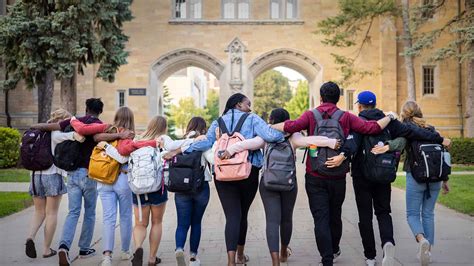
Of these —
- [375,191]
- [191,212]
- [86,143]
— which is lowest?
[191,212]

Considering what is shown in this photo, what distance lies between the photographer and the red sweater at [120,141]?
22.0 feet

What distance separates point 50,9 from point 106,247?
1594 centimetres

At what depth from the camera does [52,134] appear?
7320mm

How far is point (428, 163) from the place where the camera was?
6773 mm

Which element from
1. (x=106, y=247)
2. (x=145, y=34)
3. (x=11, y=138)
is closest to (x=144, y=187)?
(x=106, y=247)

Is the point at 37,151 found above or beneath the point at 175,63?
beneath

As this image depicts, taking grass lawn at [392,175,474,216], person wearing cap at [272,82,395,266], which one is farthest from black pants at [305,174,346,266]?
grass lawn at [392,175,474,216]

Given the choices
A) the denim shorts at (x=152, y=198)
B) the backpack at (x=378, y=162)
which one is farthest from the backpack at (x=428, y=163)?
the denim shorts at (x=152, y=198)

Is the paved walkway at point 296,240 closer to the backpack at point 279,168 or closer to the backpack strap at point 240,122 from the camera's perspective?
the backpack at point 279,168

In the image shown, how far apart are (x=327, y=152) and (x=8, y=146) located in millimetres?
17077

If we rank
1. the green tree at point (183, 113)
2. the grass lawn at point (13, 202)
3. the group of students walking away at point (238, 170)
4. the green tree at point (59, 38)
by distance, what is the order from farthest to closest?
1. the green tree at point (183, 113)
2. the green tree at point (59, 38)
3. the grass lawn at point (13, 202)
4. the group of students walking away at point (238, 170)

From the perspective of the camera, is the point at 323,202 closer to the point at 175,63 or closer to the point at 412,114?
the point at 412,114

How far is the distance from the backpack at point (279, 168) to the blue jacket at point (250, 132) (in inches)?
4.8

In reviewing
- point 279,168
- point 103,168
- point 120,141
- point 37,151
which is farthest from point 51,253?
point 279,168
